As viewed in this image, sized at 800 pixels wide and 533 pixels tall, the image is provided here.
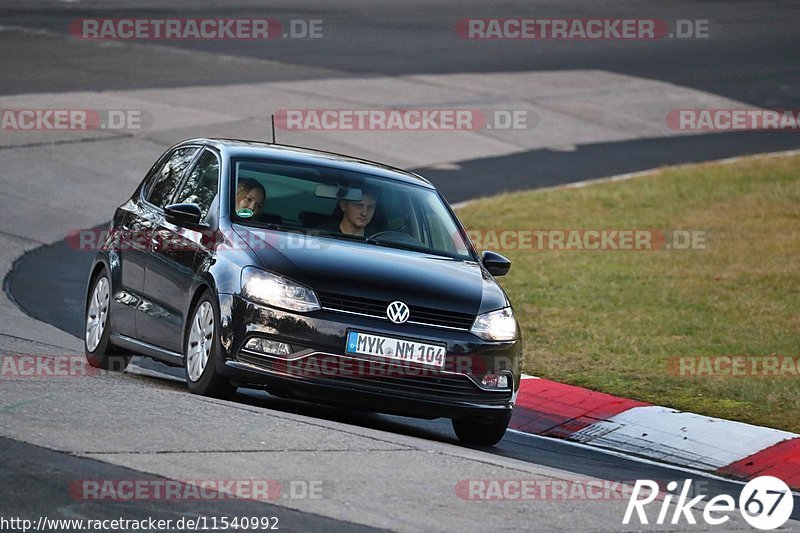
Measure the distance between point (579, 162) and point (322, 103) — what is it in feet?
14.5

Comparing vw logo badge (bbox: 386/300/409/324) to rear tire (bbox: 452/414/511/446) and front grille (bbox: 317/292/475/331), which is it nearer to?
front grille (bbox: 317/292/475/331)

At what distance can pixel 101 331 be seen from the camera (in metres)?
10.5

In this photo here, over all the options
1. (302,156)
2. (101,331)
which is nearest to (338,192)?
(302,156)

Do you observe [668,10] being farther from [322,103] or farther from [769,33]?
[322,103]

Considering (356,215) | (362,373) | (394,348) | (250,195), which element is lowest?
(362,373)

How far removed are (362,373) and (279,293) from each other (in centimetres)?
65

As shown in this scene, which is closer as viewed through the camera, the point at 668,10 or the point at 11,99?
the point at 11,99

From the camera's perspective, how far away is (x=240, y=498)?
6.56 meters

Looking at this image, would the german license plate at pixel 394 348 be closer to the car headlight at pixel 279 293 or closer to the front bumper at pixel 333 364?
the front bumper at pixel 333 364

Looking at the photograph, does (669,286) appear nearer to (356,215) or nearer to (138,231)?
(356,215)

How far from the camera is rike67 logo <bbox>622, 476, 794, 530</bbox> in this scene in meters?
7.15

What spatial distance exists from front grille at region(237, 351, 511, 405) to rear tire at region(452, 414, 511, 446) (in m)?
0.57

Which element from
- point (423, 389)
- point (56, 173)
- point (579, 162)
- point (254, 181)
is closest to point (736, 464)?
point (423, 389)

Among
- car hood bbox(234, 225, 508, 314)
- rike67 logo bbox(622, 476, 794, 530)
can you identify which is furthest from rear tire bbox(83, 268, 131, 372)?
rike67 logo bbox(622, 476, 794, 530)
